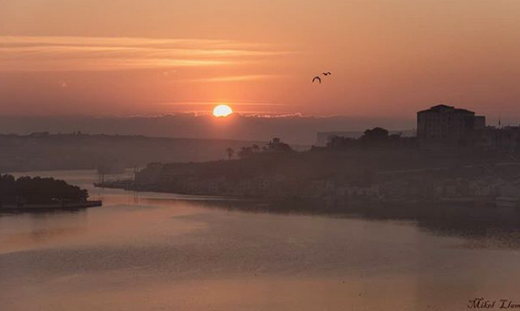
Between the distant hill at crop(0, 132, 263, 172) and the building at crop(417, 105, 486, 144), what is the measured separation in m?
26.2

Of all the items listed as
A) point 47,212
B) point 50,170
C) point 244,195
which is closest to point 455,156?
point 244,195

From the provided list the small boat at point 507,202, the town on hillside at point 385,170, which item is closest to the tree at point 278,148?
the town on hillside at point 385,170

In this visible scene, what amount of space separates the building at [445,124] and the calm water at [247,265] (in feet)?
68.0

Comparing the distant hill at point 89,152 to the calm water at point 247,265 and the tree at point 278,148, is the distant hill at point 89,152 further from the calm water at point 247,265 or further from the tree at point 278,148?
the calm water at point 247,265

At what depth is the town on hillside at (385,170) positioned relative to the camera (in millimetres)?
36281

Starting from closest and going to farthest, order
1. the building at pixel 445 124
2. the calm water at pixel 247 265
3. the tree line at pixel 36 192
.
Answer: the calm water at pixel 247 265, the tree line at pixel 36 192, the building at pixel 445 124

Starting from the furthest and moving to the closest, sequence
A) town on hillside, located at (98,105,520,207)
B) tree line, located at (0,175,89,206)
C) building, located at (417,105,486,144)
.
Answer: building, located at (417,105,486,144)
town on hillside, located at (98,105,520,207)
tree line, located at (0,175,89,206)

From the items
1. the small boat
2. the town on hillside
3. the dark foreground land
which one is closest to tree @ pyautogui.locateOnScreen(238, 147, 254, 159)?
the town on hillside

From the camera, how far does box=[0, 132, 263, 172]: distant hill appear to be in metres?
70.8

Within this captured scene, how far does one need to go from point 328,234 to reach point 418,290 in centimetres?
751

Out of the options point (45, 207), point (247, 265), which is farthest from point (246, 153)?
point (247, 265)

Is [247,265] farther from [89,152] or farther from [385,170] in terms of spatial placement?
[89,152]

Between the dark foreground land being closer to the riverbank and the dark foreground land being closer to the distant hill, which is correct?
the riverbank

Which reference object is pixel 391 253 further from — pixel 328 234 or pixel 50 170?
pixel 50 170
